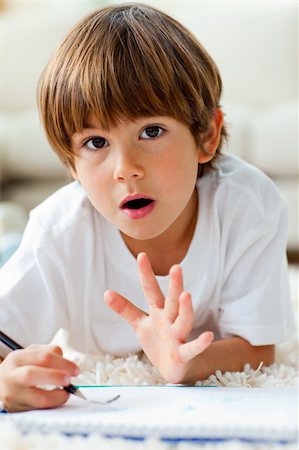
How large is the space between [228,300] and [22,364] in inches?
15.4

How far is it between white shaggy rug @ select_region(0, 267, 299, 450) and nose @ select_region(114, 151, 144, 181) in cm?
27

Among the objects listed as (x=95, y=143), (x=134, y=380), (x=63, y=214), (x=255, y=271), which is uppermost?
(x=95, y=143)

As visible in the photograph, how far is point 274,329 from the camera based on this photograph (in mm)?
1101

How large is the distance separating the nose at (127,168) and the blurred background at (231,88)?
4.63ft

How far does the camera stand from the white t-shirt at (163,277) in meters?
1.10

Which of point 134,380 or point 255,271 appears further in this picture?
point 255,271

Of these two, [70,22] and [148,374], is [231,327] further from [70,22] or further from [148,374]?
[70,22]

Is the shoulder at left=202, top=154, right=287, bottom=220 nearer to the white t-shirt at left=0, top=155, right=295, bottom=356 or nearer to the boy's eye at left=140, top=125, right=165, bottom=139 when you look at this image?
the white t-shirt at left=0, top=155, right=295, bottom=356

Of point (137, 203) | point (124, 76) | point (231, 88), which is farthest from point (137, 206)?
point (231, 88)

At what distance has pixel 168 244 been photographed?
1156 mm

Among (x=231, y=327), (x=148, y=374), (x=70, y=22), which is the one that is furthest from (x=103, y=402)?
(x=70, y=22)

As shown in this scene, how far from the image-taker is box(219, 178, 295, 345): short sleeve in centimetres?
110

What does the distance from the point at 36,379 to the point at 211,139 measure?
1.51 ft

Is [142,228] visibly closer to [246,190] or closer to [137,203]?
[137,203]
